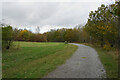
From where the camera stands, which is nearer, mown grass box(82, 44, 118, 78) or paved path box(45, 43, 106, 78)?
paved path box(45, 43, 106, 78)

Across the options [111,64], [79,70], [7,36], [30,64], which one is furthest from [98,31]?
[7,36]

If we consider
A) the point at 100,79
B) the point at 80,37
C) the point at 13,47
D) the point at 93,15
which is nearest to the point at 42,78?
the point at 100,79

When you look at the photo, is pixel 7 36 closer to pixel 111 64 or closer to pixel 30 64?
pixel 30 64

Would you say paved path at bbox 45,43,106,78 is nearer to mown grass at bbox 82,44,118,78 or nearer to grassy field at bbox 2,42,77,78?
mown grass at bbox 82,44,118,78

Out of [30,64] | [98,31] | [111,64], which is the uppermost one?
[98,31]

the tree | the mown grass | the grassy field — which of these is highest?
the tree

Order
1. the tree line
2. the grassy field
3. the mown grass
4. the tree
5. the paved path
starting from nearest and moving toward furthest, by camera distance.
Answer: the paved path
the mown grass
the grassy field
the tree line
the tree

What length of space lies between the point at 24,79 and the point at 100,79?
3.40m

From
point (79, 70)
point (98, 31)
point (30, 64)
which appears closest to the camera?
A: point (79, 70)

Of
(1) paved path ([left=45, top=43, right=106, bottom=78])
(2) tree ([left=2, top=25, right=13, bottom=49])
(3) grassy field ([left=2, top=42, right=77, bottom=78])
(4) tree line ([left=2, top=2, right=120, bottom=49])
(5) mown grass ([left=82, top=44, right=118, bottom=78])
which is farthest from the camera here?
(2) tree ([left=2, top=25, right=13, bottom=49])

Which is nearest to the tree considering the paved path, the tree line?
the tree line

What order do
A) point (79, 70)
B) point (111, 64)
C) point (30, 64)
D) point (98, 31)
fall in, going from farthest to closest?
1. point (98, 31)
2. point (30, 64)
3. point (111, 64)
4. point (79, 70)

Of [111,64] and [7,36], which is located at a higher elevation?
[7,36]

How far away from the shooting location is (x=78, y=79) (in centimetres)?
437
